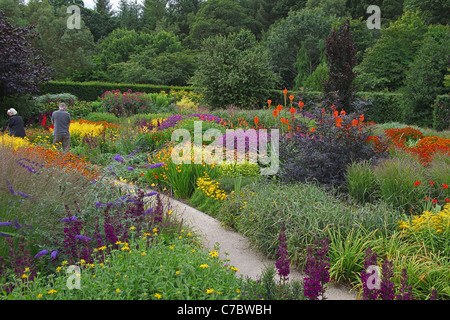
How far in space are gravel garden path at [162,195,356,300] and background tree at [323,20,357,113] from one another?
17.3 ft

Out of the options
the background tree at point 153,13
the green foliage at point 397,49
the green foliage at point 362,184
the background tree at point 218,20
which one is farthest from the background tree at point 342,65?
the background tree at point 153,13

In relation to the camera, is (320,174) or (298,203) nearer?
(298,203)

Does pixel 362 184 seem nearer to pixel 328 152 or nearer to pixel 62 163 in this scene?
pixel 328 152

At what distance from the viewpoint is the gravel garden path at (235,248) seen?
10.4ft

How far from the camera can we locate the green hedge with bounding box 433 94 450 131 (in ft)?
45.5

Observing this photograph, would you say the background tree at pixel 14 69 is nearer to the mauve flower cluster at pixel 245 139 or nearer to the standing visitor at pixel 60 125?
the standing visitor at pixel 60 125

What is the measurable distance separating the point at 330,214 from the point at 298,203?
15.6 inches

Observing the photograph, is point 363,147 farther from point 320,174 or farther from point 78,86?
point 78,86

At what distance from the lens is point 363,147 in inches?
216

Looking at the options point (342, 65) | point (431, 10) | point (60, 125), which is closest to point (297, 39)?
point (431, 10)

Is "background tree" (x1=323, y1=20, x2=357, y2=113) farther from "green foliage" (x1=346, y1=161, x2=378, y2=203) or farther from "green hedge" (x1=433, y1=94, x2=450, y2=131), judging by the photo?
"green hedge" (x1=433, y1=94, x2=450, y2=131)

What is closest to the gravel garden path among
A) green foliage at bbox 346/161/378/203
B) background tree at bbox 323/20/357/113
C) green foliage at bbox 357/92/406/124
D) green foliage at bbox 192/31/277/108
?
green foliage at bbox 346/161/378/203

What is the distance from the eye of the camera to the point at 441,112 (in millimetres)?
13930
